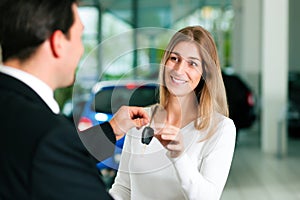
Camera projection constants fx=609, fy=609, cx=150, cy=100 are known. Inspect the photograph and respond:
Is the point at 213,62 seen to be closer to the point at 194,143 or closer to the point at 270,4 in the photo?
the point at 194,143

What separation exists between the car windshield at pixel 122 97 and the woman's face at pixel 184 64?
92 millimetres

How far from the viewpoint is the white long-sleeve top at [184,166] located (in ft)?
4.89

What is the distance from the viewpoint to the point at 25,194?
95 cm

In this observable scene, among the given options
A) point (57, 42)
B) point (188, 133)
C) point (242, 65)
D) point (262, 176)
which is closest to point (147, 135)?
point (188, 133)

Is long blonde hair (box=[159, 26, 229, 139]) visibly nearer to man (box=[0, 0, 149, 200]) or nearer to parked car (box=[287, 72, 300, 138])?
man (box=[0, 0, 149, 200])

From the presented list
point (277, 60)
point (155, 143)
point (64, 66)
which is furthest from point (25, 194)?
point (277, 60)

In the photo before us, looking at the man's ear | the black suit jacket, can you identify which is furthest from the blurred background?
the black suit jacket

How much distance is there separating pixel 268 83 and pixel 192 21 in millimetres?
3706

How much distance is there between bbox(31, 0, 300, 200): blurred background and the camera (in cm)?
158

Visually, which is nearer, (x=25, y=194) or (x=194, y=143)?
(x=25, y=194)

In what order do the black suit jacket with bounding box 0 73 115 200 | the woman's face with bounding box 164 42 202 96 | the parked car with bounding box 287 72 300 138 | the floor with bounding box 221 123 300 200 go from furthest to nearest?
the parked car with bounding box 287 72 300 138
the floor with bounding box 221 123 300 200
the woman's face with bounding box 164 42 202 96
the black suit jacket with bounding box 0 73 115 200

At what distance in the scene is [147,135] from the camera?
154cm

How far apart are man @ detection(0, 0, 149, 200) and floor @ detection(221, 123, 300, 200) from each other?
4.54 m

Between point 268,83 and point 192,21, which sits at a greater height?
point 192,21
